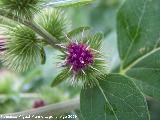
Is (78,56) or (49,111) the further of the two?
(49,111)

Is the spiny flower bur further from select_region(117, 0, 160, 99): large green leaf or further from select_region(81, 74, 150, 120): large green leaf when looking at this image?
select_region(117, 0, 160, 99): large green leaf

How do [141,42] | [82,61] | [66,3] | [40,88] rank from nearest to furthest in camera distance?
[82,61], [66,3], [141,42], [40,88]

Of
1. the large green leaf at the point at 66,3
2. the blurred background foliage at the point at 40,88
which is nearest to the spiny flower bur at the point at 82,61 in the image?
the large green leaf at the point at 66,3

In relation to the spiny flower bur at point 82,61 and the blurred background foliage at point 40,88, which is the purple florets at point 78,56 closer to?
the spiny flower bur at point 82,61

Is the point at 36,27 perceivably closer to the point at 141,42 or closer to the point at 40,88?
the point at 141,42

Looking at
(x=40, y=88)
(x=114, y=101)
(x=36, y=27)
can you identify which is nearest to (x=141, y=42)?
(x=114, y=101)

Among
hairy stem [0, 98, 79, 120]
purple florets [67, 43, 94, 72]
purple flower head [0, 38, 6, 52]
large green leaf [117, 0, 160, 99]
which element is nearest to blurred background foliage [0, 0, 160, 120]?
large green leaf [117, 0, 160, 99]
